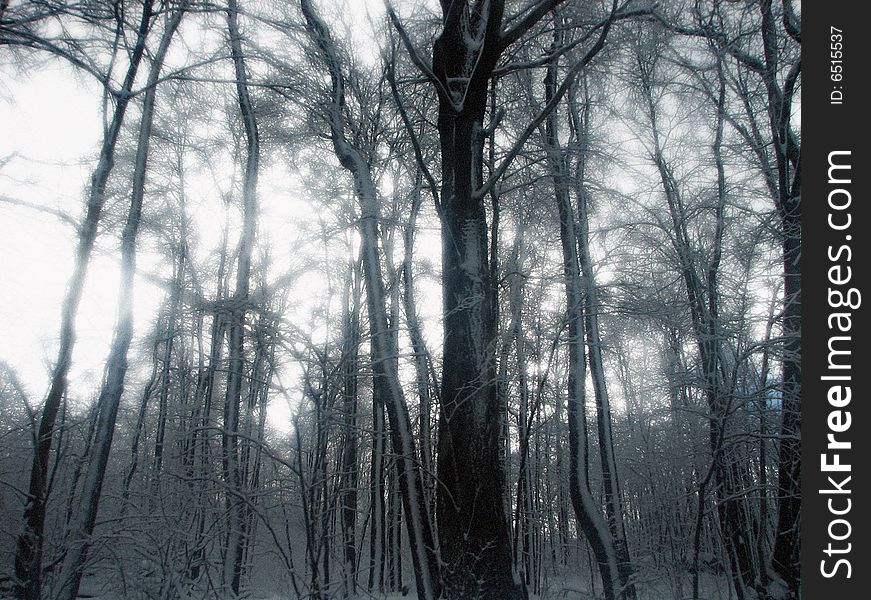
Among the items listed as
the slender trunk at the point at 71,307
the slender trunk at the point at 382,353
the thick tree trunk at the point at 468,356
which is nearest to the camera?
the thick tree trunk at the point at 468,356

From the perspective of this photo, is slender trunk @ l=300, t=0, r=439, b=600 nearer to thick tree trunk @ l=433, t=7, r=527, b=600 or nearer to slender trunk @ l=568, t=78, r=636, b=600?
thick tree trunk @ l=433, t=7, r=527, b=600

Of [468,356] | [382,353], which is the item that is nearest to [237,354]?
[382,353]

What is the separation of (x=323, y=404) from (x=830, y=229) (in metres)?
3.22

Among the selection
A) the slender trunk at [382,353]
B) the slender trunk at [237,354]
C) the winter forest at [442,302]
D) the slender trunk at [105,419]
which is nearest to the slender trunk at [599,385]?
the winter forest at [442,302]

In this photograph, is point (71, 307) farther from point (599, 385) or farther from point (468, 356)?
point (599, 385)

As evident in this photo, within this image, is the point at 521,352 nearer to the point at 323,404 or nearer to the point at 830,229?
the point at 323,404

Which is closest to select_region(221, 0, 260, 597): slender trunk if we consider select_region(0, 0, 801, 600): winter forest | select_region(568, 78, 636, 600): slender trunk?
select_region(0, 0, 801, 600): winter forest

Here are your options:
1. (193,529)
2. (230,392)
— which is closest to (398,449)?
(193,529)

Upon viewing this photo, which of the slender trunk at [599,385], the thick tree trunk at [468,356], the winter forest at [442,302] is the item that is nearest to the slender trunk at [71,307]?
the winter forest at [442,302]

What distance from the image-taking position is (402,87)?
4.59 meters

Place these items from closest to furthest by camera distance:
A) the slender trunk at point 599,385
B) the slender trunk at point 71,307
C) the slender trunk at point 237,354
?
the slender trunk at point 71,307
the slender trunk at point 237,354
the slender trunk at point 599,385

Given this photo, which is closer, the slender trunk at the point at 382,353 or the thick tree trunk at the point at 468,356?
the thick tree trunk at the point at 468,356

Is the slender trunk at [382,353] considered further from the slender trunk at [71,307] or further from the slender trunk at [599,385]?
the slender trunk at [599,385]

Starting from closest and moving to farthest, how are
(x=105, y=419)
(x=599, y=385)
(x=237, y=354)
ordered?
(x=105, y=419) < (x=237, y=354) < (x=599, y=385)
